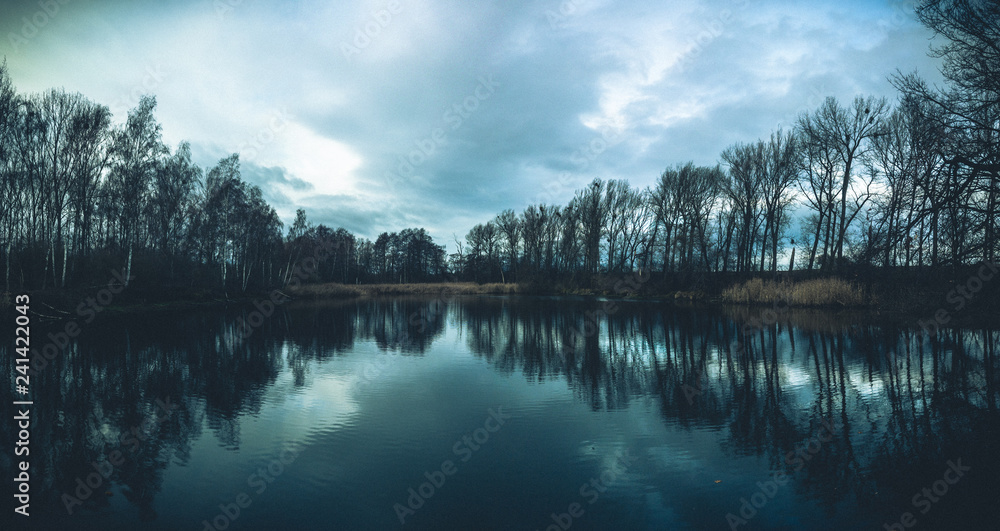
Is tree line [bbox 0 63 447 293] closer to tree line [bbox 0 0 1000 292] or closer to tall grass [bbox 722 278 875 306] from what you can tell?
tree line [bbox 0 0 1000 292]

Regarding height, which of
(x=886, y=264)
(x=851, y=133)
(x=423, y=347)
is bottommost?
(x=423, y=347)

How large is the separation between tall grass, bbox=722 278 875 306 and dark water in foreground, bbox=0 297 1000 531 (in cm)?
1327

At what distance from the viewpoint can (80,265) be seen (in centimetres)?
2358

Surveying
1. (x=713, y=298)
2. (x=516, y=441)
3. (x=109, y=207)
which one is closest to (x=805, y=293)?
(x=713, y=298)

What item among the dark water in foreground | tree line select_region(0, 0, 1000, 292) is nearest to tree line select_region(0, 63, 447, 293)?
tree line select_region(0, 0, 1000, 292)

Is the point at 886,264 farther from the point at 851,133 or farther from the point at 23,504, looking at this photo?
the point at 851,133

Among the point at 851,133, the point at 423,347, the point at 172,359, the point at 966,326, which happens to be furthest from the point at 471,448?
the point at 851,133

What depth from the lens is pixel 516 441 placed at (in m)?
5.61

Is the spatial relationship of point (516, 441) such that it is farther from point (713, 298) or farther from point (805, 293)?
point (713, 298)

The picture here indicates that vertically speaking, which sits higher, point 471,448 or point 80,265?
point 80,265

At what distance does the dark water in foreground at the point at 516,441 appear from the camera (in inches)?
153

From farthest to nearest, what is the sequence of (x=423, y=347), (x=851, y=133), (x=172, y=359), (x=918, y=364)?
(x=851, y=133) < (x=423, y=347) < (x=172, y=359) < (x=918, y=364)

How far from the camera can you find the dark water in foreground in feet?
12.7

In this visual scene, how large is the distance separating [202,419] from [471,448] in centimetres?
410
